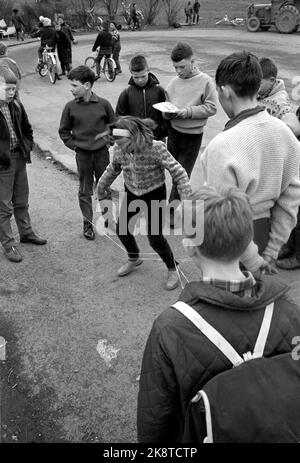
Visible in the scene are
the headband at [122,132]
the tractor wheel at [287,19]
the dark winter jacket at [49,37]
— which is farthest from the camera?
the tractor wheel at [287,19]

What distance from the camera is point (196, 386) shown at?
1496 mm

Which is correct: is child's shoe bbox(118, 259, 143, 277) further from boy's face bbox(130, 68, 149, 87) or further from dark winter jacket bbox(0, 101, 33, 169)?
boy's face bbox(130, 68, 149, 87)

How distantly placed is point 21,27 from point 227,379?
81.3 ft

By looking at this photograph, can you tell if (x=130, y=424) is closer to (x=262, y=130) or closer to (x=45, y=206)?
(x=262, y=130)

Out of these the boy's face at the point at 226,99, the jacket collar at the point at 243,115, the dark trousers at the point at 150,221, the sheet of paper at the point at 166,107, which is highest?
the boy's face at the point at 226,99

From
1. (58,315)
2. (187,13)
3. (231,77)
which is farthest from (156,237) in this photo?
(187,13)

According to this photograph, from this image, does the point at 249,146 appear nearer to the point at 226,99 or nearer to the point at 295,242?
the point at 226,99

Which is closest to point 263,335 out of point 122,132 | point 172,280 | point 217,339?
point 217,339

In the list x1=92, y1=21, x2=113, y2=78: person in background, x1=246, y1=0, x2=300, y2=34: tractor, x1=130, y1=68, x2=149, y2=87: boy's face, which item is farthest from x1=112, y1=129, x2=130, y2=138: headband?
x1=246, y1=0, x2=300, y2=34: tractor

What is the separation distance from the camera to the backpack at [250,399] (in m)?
1.31

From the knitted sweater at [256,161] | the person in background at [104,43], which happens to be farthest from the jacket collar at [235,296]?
the person in background at [104,43]

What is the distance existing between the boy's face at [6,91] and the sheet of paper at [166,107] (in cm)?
133

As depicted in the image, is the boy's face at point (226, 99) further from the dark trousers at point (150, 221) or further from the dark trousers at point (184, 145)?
the dark trousers at point (184, 145)

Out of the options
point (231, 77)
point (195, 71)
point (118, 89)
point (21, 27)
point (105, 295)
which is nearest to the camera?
point (231, 77)
